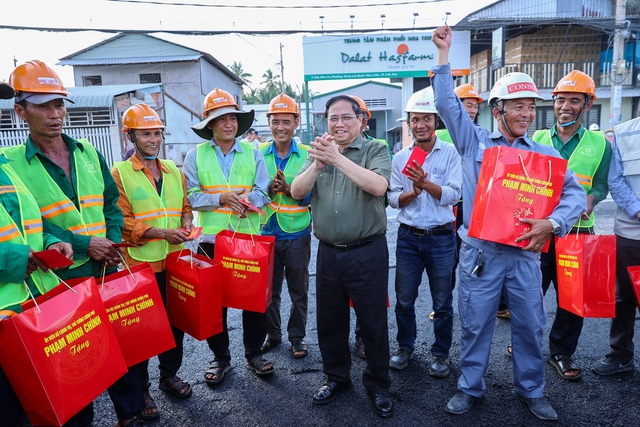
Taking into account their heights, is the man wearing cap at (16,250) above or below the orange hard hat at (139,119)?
below

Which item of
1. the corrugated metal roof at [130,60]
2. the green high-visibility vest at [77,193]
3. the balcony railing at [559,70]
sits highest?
the corrugated metal roof at [130,60]

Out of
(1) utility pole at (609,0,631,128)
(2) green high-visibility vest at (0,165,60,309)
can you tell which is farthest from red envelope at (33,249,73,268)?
(1) utility pole at (609,0,631,128)

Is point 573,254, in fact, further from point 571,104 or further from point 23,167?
point 23,167

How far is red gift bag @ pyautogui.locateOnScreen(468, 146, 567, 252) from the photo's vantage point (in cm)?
260

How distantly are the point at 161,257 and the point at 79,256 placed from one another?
68 cm

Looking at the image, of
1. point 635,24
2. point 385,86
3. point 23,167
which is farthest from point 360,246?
point 385,86

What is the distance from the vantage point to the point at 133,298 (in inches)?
103

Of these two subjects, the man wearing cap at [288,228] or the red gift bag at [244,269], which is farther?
the man wearing cap at [288,228]

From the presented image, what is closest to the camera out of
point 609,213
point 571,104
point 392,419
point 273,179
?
point 392,419

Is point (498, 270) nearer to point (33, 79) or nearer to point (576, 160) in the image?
point (576, 160)

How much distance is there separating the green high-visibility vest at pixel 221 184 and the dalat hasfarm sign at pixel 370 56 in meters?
18.9

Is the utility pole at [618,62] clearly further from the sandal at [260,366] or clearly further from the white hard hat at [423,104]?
the sandal at [260,366]

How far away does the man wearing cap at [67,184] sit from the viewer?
2521mm

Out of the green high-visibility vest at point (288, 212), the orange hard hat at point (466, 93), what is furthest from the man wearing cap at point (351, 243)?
the orange hard hat at point (466, 93)
